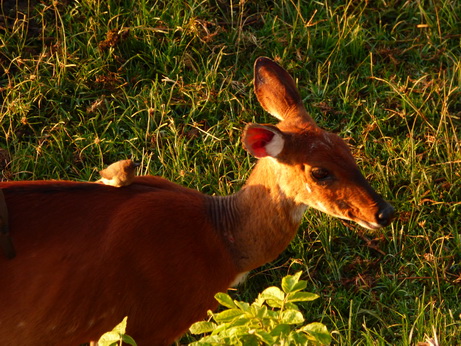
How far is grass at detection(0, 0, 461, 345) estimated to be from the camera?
652 cm

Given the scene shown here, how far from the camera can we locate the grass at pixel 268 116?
6523 mm

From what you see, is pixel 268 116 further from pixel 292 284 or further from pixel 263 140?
pixel 292 284

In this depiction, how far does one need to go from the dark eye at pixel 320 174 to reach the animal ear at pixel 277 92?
48cm

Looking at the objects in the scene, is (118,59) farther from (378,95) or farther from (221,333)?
(221,333)

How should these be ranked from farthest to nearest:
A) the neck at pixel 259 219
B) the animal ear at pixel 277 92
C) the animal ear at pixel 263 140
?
the animal ear at pixel 277 92, the neck at pixel 259 219, the animal ear at pixel 263 140

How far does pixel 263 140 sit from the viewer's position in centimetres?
527

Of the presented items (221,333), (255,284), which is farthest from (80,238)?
(255,284)

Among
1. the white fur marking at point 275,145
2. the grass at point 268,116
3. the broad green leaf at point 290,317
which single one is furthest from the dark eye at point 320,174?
the broad green leaf at point 290,317

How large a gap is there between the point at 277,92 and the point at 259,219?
80 centimetres

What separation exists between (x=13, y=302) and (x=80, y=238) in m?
0.47

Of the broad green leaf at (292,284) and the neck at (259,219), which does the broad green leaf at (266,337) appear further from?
the neck at (259,219)

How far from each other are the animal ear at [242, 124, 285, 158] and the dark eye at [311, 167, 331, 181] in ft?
0.71

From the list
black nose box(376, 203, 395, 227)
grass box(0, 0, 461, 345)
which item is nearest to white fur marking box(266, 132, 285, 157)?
black nose box(376, 203, 395, 227)

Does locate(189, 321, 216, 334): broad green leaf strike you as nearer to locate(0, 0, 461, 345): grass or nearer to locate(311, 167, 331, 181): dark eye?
locate(311, 167, 331, 181): dark eye
